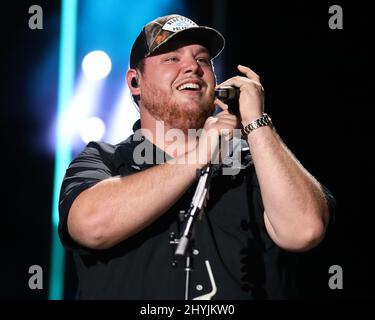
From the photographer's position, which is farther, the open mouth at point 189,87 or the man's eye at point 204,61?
the man's eye at point 204,61

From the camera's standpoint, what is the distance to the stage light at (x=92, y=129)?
3.70 metres

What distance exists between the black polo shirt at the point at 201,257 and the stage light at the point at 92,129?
1345mm

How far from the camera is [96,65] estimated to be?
3.78 meters

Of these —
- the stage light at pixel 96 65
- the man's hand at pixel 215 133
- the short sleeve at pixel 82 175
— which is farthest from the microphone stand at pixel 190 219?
the stage light at pixel 96 65

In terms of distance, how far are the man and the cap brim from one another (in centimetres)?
41

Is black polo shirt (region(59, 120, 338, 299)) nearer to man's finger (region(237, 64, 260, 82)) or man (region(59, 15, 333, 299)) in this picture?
man (region(59, 15, 333, 299))

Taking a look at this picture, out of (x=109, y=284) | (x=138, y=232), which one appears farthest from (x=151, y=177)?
(x=109, y=284)

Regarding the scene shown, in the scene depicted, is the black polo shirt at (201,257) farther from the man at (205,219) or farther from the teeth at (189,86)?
the teeth at (189,86)

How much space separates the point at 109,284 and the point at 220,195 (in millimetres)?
514

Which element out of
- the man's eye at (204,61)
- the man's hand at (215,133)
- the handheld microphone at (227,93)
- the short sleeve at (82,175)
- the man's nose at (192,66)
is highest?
the man's eye at (204,61)

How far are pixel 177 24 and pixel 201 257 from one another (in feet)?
3.26

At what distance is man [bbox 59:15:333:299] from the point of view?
2.10 metres

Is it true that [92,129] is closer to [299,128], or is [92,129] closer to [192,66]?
[299,128]

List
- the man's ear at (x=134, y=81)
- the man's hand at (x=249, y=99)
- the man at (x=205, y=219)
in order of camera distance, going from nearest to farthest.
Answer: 1. the man at (x=205, y=219)
2. the man's hand at (x=249, y=99)
3. the man's ear at (x=134, y=81)
